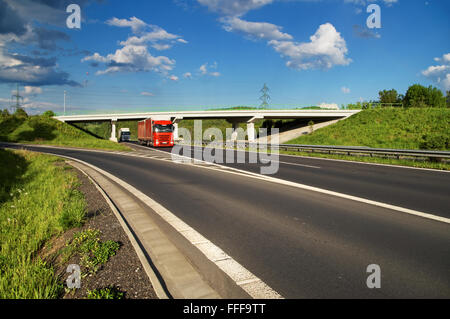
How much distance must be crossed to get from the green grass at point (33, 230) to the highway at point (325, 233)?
86.8 inches

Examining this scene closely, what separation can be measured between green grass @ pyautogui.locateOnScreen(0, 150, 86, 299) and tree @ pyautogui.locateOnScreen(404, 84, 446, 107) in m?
107

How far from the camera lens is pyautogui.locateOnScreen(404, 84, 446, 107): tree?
90.0m

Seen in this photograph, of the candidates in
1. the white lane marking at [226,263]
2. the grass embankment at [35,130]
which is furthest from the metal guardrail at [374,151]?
the grass embankment at [35,130]

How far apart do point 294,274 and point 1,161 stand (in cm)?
1868

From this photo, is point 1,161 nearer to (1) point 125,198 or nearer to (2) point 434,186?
(1) point 125,198

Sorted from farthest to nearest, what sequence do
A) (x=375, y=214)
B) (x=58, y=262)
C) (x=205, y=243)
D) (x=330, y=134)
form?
(x=330, y=134)
(x=375, y=214)
(x=205, y=243)
(x=58, y=262)

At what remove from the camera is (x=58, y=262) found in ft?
12.7

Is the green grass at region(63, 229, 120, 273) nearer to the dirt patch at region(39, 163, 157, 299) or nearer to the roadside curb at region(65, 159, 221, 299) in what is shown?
the dirt patch at region(39, 163, 157, 299)

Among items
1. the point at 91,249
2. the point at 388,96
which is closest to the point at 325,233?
the point at 91,249

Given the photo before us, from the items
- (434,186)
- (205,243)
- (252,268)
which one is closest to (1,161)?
(205,243)

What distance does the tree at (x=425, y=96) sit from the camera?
9000 centimetres

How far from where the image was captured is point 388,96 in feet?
382

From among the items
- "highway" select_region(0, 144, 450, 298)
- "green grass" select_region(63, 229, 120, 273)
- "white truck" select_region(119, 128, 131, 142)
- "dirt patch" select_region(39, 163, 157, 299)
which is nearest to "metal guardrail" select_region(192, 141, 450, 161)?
"highway" select_region(0, 144, 450, 298)

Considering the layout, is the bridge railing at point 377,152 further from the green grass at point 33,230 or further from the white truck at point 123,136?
the white truck at point 123,136
